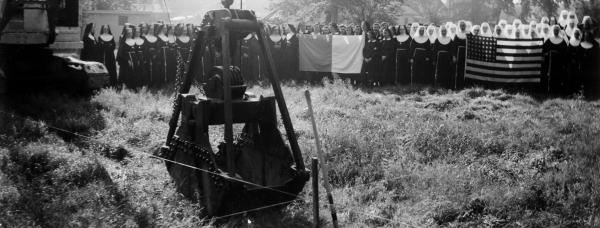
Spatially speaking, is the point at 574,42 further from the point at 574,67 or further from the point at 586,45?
the point at 574,67

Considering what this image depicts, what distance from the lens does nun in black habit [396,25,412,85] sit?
14.6 m

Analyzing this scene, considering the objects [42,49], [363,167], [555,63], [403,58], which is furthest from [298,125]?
[555,63]

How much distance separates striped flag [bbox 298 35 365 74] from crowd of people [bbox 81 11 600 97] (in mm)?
182

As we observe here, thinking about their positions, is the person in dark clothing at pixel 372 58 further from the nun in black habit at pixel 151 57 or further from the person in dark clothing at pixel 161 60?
the nun in black habit at pixel 151 57

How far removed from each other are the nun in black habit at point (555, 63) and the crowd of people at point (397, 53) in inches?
0.8

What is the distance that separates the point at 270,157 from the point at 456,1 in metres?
41.3

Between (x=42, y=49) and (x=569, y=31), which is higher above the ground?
(x=569, y=31)

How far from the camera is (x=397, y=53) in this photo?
14586mm

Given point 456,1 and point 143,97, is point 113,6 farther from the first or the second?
point 143,97

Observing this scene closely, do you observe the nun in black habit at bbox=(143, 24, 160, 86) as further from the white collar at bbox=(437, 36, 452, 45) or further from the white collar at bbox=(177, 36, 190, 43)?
the white collar at bbox=(437, 36, 452, 45)

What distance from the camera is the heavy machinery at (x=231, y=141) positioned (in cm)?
530

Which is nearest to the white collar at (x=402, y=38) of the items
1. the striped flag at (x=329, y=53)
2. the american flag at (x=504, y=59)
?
the striped flag at (x=329, y=53)

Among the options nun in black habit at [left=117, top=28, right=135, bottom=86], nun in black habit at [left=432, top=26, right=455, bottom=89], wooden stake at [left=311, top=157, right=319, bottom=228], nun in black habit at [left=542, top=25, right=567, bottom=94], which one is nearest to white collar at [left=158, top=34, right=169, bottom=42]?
nun in black habit at [left=117, top=28, right=135, bottom=86]

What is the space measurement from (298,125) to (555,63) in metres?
7.47
